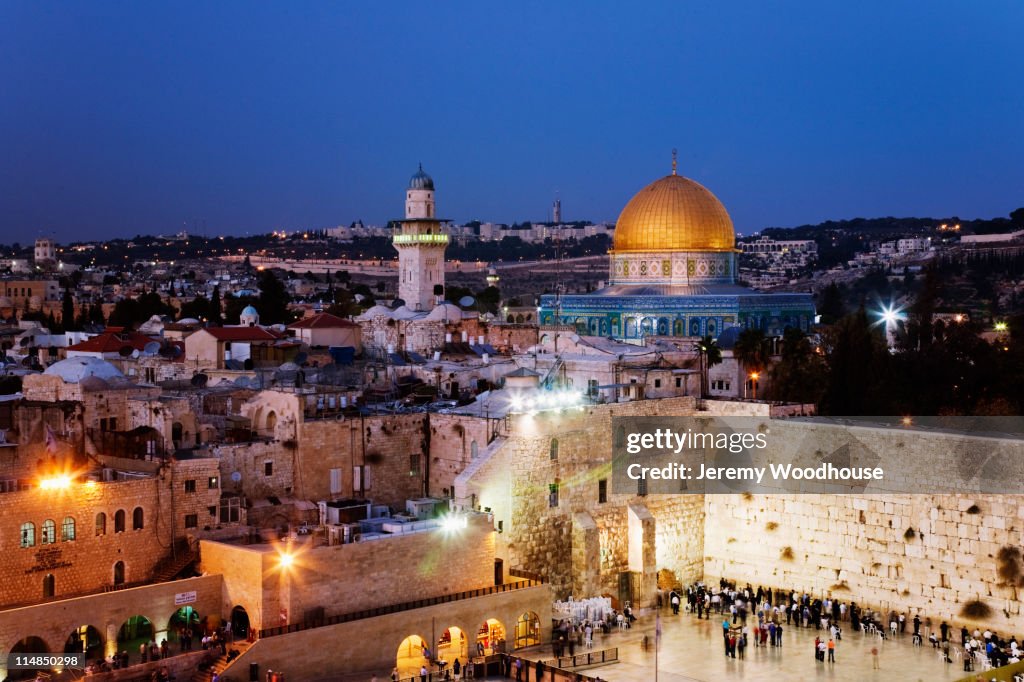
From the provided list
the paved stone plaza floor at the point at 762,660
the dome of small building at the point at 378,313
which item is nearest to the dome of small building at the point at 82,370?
the paved stone plaza floor at the point at 762,660

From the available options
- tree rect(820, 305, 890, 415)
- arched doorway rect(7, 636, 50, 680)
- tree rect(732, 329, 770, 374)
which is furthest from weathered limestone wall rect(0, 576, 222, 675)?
tree rect(732, 329, 770, 374)

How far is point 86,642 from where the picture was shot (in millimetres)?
19219

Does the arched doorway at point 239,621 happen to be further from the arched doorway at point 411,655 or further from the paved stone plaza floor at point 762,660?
the paved stone plaza floor at point 762,660

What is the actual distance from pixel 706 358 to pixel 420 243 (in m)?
20.5

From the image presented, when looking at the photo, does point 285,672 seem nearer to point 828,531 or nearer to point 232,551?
point 232,551

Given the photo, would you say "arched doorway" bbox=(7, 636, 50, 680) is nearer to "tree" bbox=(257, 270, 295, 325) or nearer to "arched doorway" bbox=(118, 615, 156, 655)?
"arched doorway" bbox=(118, 615, 156, 655)

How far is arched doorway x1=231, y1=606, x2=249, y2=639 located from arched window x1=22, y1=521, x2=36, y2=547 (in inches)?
123

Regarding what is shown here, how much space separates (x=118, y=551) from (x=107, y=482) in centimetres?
108

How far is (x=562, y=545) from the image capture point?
25.0 m

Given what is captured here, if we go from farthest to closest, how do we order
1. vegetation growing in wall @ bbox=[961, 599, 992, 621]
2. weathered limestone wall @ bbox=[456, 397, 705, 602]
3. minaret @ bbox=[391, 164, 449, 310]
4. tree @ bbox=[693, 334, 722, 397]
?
minaret @ bbox=[391, 164, 449, 310] → tree @ bbox=[693, 334, 722, 397] → weathered limestone wall @ bbox=[456, 397, 705, 602] → vegetation growing in wall @ bbox=[961, 599, 992, 621]

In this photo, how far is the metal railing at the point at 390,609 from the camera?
779 inches

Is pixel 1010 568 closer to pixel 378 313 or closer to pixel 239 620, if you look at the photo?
pixel 239 620

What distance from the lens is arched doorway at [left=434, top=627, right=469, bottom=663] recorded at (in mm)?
21875

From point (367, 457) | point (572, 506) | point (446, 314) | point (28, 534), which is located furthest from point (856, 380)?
point (446, 314)
